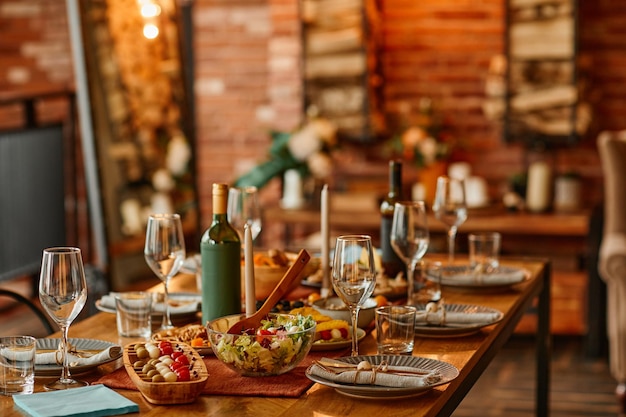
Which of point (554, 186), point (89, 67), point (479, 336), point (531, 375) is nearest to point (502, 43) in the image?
point (554, 186)

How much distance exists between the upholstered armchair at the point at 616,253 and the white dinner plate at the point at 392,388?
2224 millimetres

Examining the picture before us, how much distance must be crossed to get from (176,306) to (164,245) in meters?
0.23

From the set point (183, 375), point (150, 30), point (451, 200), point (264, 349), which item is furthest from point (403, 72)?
point (183, 375)

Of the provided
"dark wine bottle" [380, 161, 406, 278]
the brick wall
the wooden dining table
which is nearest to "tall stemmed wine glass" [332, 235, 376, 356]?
the wooden dining table

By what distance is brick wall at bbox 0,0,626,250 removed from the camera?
16.2 feet

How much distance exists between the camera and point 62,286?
159cm

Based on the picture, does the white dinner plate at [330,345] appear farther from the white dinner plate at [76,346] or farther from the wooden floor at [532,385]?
the wooden floor at [532,385]

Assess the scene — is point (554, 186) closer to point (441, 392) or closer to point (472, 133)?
point (472, 133)

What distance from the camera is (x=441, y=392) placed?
1553mm

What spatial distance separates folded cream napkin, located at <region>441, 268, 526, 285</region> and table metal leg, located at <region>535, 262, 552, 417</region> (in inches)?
13.4

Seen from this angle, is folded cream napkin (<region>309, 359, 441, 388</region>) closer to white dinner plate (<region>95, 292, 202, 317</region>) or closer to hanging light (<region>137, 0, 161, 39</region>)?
white dinner plate (<region>95, 292, 202, 317</region>)

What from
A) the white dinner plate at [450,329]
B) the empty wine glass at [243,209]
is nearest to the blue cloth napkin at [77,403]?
the white dinner plate at [450,329]

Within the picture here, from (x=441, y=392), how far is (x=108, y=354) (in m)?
0.57

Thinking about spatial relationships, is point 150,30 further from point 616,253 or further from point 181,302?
point 181,302
